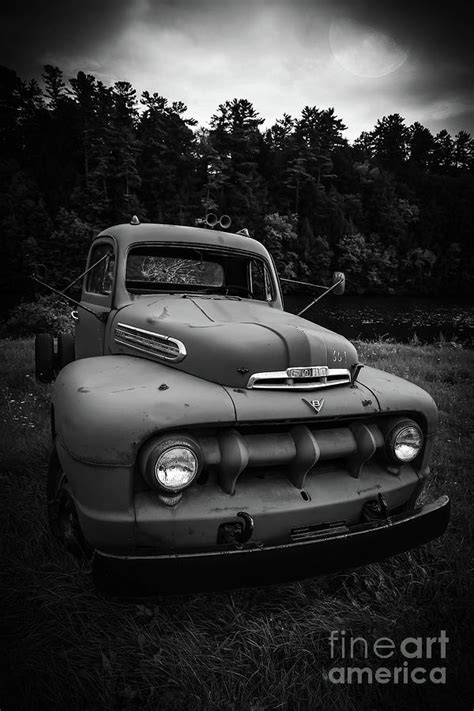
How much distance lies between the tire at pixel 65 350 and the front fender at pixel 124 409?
2.29 m

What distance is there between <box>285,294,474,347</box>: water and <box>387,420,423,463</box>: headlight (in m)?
14.1

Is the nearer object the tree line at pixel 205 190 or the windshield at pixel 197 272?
the windshield at pixel 197 272

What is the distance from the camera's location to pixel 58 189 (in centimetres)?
3491

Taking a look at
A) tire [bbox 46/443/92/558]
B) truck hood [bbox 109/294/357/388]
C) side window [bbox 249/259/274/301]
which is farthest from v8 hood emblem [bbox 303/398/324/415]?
side window [bbox 249/259/274/301]

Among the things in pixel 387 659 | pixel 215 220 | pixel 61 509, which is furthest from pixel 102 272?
pixel 387 659

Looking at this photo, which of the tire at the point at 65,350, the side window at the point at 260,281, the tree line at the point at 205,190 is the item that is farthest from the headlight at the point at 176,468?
the tree line at the point at 205,190

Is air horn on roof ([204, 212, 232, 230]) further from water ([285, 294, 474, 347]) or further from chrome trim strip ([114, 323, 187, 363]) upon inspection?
water ([285, 294, 474, 347])

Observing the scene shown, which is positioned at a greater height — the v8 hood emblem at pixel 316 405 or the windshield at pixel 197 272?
the windshield at pixel 197 272

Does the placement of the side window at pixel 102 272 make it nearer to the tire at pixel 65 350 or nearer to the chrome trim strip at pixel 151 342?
the chrome trim strip at pixel 151 342

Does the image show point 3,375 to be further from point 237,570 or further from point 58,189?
point 58,189

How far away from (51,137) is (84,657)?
46666 millimetres

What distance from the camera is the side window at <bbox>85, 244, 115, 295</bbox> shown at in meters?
3.09

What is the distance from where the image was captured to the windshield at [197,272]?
307 cm

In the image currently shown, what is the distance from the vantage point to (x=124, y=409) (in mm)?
1588
